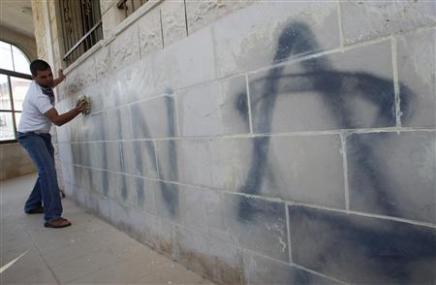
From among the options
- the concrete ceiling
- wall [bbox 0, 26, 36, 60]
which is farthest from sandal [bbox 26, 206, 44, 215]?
wall [bbox 0, 26, 36, 60]

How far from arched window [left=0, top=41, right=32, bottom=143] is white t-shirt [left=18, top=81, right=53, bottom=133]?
23.8 feet

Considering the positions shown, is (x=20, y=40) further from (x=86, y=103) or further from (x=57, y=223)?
(x=57, y=223)

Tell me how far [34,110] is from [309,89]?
3359 millimetres

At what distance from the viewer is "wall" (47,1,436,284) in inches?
43.3

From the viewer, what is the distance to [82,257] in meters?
2.65

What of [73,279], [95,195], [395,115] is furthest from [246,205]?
[95,195]

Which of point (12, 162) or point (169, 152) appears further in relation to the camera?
point (12, 162)

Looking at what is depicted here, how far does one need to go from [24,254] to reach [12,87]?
370 inches

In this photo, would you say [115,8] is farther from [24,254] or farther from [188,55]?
[24,254]

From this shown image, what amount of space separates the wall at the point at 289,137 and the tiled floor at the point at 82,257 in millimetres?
160

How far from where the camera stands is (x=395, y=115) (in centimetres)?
111

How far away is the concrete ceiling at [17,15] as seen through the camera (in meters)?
8.27

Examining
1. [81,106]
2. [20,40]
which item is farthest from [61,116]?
[20,40]

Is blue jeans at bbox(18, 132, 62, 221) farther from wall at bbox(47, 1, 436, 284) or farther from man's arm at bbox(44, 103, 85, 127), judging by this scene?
wall at bbox(47, 1, 436, 284)
